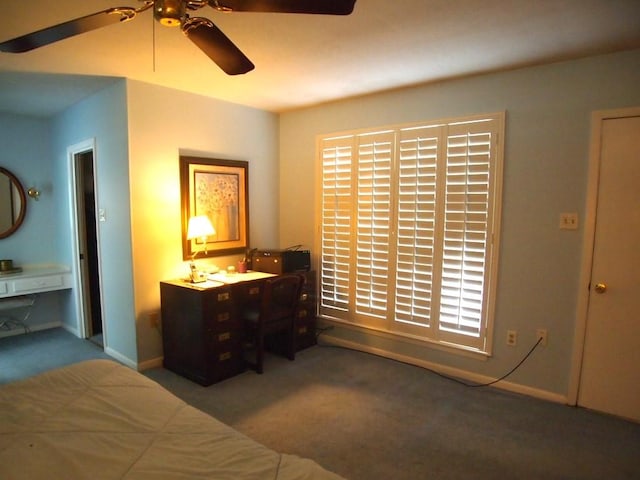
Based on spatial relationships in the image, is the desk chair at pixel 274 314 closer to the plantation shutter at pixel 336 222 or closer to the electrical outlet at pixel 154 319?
the plantation shutter at pixel 336 222

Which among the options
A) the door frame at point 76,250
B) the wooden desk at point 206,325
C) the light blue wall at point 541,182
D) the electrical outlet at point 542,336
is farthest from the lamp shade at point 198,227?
the electrical outlet at point 542,336

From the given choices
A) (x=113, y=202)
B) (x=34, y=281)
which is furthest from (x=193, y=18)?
(x=34, y=281)

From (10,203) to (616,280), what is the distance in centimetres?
567

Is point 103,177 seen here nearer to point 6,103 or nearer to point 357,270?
point 6,103

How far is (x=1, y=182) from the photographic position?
13.2ft

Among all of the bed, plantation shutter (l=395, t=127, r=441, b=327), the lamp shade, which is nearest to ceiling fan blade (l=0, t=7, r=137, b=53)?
the bed

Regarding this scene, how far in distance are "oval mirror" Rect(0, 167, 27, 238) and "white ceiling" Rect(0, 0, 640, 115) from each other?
45.2 inches

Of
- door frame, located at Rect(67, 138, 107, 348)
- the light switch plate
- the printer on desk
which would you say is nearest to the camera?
the light switch plate

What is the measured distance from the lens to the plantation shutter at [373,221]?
11.2 ft

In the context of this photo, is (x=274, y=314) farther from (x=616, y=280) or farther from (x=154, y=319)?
(x=616, y=280)

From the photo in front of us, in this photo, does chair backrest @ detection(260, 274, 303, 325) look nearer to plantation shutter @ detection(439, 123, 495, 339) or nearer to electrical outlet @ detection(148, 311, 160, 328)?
electrical outlet @ detection(148, 311, 160, 328)

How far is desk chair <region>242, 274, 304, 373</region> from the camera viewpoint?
3.13 metres

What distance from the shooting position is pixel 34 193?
13.7 feet

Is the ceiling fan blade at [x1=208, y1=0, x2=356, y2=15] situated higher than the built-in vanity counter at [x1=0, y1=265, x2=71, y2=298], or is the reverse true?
the ceiling fan blade at [x1=208, y1=0, x2=356, y2=15]
